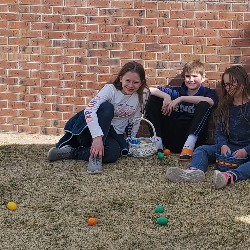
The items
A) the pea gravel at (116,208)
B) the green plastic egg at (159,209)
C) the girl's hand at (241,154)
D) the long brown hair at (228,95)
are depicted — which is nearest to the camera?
the pea gravel at (116,208)

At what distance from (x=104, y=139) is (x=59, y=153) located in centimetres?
49

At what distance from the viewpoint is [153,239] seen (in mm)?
3572

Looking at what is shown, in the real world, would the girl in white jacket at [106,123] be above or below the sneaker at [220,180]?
above

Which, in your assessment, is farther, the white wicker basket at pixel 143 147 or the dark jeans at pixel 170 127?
the dark jeans at pixel 170 127

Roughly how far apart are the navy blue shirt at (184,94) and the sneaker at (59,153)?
1.19 m

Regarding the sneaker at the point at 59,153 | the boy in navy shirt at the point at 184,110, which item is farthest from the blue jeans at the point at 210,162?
the sneaker at the point at 59,153

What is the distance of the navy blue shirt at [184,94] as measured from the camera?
5727 mm

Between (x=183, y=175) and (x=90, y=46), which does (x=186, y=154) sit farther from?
(x=90, y=46)

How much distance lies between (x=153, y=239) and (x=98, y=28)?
10.5 ft

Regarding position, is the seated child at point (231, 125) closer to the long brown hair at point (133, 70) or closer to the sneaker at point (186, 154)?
the sneaker at point (186, 154)

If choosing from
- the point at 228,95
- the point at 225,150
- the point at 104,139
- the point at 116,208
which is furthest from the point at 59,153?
the point at 228,95

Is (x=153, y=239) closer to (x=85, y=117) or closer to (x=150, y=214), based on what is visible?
(x=150, y=214)

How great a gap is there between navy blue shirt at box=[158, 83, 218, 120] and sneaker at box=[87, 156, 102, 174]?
116 centimetres

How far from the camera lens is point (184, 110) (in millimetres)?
5801
